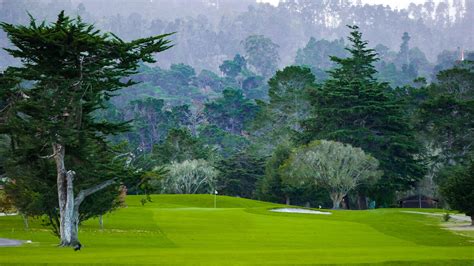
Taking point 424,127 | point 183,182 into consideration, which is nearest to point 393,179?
point 424,127

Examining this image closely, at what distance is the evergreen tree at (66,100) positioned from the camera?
39.4 metres

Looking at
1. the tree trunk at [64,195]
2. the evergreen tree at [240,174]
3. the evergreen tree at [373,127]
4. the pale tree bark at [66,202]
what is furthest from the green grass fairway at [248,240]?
the evergreen tree at [240,174]

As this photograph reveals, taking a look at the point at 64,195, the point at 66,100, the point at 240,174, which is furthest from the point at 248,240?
the point at 240,174

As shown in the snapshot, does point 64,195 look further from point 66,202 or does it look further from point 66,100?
point 66,100

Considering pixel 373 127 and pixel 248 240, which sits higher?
pixel 373 127

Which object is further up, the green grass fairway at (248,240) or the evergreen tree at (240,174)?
the evergreen tree at (240,174)

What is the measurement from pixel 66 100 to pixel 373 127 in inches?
2710

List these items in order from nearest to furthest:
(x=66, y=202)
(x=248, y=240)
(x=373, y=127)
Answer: (x=66, y=202)
(x=248, y=240)
(x=373, y=127)

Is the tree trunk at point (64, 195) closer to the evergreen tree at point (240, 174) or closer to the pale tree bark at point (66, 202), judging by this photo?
the pale tree bark at point (66, 202)

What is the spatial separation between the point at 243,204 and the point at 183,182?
24.7m

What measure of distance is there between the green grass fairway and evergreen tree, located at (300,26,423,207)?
25.7 meters

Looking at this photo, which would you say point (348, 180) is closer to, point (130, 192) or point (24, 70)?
point (130, 192)

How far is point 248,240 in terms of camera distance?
48.4m

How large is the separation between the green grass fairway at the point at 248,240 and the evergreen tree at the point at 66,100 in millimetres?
3444
